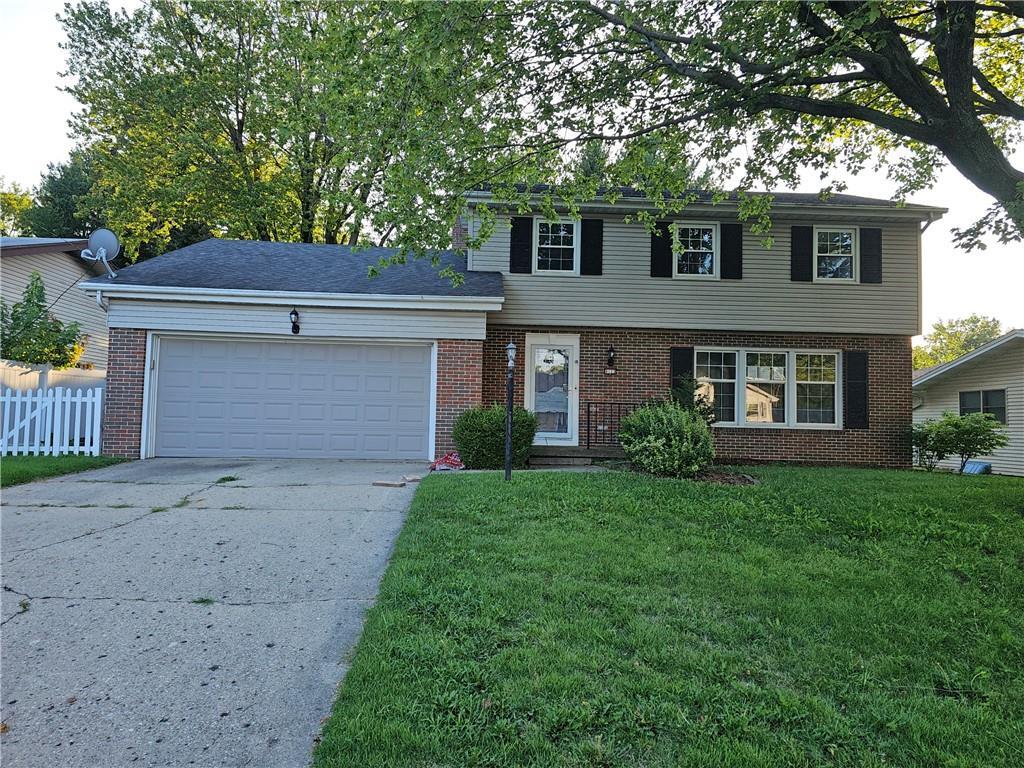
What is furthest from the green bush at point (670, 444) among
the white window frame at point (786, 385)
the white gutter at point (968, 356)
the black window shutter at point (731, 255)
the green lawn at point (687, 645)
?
the white gutter at point (968, 356)

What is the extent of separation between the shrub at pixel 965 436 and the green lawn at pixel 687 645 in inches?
268

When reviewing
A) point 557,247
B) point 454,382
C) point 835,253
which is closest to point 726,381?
point 835,253

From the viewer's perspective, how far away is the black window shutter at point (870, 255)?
11.1 metres

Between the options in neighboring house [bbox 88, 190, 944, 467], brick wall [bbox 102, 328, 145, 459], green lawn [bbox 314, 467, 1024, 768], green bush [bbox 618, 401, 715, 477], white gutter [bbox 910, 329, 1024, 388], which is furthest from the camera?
white gutter [bbox 910, 329, 1024, 388]

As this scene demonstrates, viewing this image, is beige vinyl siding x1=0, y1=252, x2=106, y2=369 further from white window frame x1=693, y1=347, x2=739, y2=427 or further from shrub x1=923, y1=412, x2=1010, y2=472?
shrub x1=923, y1=412, x2=1010, y2=472

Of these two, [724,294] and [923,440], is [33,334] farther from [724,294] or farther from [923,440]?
[923,440]

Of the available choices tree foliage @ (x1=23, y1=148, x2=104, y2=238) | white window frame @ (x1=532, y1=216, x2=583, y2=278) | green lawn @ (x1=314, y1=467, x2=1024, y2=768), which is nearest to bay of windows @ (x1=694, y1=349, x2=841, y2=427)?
white window frame @ (x1=532, y1=216, x2=583, y2=278)

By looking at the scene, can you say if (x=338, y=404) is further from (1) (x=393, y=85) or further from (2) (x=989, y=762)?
(2) (x=989, y=762)

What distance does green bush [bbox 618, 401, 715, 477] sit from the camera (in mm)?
7668

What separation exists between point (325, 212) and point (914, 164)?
17.7 meters

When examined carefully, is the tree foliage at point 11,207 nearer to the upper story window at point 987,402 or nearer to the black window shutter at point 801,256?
the black window shutter at point 801,256

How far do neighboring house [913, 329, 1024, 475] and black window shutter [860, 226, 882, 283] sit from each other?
214 inches

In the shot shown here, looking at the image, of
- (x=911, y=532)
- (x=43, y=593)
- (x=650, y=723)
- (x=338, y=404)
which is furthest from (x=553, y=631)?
(x=338, y=404)

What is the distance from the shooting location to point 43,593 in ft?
11.4
